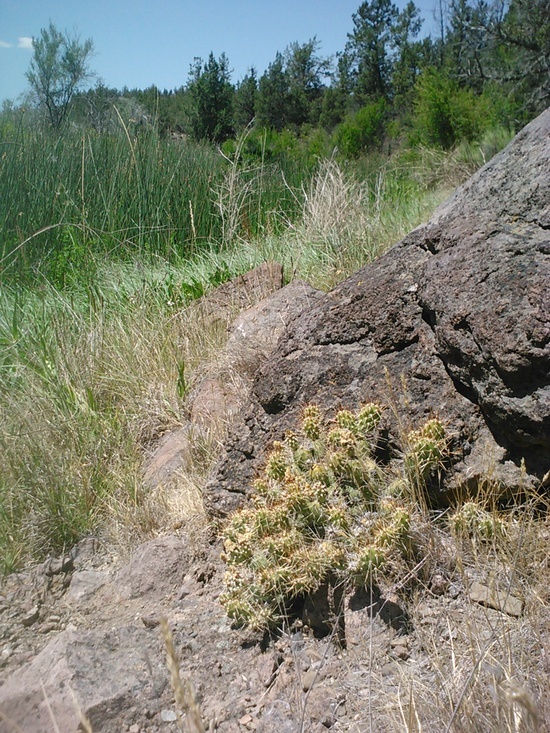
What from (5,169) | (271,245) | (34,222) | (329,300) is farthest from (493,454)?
(5,169)

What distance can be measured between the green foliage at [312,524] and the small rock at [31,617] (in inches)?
35.4

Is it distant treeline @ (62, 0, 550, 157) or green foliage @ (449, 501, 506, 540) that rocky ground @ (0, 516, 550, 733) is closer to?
green foliage @ (449, 501, 506, 540)

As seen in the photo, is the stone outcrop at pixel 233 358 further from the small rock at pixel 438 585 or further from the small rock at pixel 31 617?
the small rock at pixel 438 585

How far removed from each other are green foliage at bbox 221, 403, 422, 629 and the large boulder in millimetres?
208

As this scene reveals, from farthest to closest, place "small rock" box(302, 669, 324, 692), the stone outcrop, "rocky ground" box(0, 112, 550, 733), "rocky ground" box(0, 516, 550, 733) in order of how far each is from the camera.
Result: the stone outcrop
"small rock" box(302, 669, 324, 692)
"rocky ground" box(0, 112, 550, 733)
"rocky ground" box(0, 516, 550, 733)

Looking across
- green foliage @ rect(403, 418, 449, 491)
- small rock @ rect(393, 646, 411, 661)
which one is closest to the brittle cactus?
green foliage @ rect(403, 418, 449, 491)

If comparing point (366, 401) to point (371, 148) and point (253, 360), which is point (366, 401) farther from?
point (371, 148)

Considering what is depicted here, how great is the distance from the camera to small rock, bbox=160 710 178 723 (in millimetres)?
2000

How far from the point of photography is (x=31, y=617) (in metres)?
2.68

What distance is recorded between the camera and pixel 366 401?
2.70 meters

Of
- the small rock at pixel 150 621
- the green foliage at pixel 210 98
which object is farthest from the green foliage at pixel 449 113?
the small rock at pixel 150 621

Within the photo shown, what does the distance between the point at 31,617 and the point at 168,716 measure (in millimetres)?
948

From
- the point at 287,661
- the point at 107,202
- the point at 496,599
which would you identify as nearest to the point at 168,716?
the point at 287,661

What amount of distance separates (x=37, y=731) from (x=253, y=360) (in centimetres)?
251
